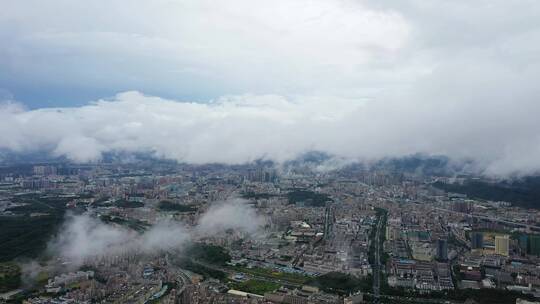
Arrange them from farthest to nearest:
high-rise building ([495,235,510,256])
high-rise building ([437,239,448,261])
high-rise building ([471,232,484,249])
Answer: high-rise building ([471,232,484,249]) < high-rise building ([495,235,510,256]) < high-rise building ([437,239,448,261])

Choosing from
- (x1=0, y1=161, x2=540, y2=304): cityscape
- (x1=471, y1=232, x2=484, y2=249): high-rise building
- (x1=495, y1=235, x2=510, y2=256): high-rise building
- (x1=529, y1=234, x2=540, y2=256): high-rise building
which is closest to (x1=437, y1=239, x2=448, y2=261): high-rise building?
(x1=0, y1=161, x2=540, y2=304): cityscape

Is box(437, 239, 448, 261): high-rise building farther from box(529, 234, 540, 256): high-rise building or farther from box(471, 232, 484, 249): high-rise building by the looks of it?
box(529, 234, 540, 256): high-rise building

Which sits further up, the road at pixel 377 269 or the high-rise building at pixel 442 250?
the high-rise building at pixel 442 250

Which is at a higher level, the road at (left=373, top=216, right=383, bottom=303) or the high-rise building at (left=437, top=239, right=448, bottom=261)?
the high-rise building at (left=437, top=239, right=448, bottom=261)

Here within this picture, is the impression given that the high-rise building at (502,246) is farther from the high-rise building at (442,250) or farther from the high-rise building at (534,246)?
the high-rise building at (442,250)

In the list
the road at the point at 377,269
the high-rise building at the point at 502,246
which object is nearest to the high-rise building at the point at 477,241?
the high-rise building at the point at 502,246

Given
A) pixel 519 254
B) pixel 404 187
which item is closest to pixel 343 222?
pixel 519 254

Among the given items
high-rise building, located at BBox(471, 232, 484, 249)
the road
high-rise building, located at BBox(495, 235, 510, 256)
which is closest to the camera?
the road

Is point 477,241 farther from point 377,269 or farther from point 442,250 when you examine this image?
point 377,269

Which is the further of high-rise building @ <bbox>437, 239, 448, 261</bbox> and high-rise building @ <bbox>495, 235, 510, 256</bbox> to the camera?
high-rise building @ <bbox>495, 235, 510, 256</bbox>

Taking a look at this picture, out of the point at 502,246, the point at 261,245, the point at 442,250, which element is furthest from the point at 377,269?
Answer: the point at 502,246

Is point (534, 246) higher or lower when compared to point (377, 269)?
higher
